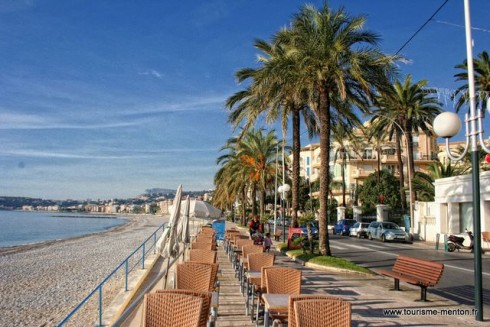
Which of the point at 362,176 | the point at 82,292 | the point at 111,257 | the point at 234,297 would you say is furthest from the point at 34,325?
the point at 362,176

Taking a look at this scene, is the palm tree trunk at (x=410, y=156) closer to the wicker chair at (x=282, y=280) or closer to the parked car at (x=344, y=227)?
the parked car at (x=344, y=227)

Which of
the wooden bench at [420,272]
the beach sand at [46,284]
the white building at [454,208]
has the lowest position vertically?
the beach sand at [46,284]

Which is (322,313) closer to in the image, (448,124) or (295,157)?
(448,124)

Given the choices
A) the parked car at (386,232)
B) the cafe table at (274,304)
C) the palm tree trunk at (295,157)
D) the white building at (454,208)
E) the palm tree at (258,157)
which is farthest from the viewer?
the palm tree at (258,157)

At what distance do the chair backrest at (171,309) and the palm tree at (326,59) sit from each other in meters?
11.7

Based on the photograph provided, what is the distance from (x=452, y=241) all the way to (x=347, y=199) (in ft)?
190

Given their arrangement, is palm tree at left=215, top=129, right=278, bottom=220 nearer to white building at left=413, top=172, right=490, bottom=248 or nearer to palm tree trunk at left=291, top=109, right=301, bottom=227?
white building at left=413, top=172, right=490, bottom=248

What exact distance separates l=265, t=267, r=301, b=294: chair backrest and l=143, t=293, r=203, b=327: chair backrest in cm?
242

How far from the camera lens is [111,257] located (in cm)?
3225

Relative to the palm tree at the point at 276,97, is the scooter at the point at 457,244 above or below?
below

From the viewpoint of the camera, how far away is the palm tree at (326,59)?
15.9 metres

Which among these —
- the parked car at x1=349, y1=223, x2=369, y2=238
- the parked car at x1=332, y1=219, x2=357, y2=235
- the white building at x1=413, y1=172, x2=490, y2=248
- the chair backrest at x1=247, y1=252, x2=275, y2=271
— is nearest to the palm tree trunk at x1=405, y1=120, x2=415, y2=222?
the white building at x1=413, y1=172, x2=490, y2=248

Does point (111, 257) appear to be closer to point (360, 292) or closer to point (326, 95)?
point (326, 95)

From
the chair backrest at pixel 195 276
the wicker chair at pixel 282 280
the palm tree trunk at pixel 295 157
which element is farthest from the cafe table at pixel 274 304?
the palm tree trunk at pixel 295 157
